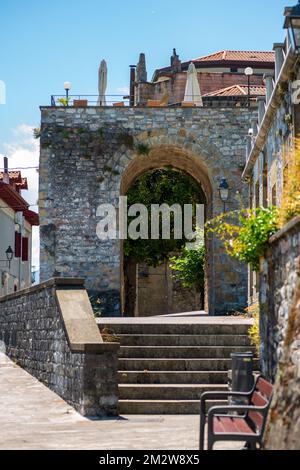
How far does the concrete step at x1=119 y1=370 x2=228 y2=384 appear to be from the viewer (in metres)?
11.8

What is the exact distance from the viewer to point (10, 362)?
17.6 meters

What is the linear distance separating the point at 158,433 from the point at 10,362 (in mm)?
9333

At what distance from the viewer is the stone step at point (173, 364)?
12.1 m

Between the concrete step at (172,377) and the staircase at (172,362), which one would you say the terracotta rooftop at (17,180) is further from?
the concrete step at (172,377)

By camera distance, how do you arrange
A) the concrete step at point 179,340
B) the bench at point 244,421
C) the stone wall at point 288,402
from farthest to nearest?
the concrete step at point 179,340 < the bench at point 244,421 < the stone wall at point 288,402

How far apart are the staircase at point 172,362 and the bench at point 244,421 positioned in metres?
3.81

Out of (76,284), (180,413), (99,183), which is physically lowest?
(180,413)

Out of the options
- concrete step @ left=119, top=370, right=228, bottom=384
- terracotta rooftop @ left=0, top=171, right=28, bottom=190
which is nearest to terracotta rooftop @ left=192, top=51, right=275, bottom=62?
terracotta rooftop @ left=0, top=171, right=28, bottom=190

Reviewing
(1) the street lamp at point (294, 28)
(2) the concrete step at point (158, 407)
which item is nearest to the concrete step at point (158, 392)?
(2) the concrete step at point (158, 407)

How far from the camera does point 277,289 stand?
8992 mm

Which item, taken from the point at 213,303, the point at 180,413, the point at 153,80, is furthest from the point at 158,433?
the point at 153,80

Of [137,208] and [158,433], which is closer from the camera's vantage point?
[158,433]

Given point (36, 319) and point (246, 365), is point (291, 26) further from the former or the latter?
point (36, 319)

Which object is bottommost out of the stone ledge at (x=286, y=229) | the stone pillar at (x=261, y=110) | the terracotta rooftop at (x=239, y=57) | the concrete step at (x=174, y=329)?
the concrete step at (x=174, y=329)
